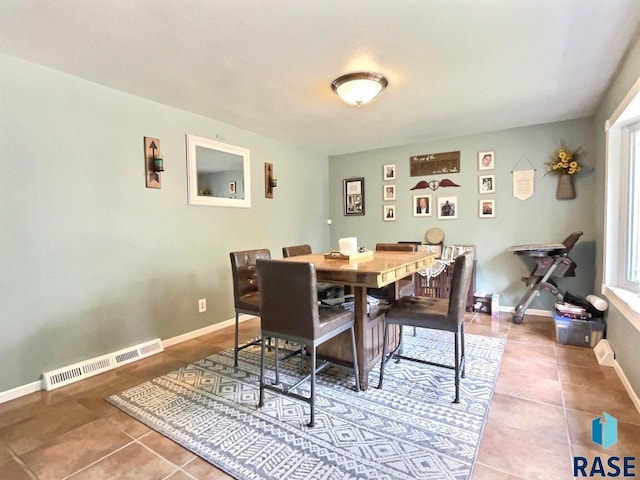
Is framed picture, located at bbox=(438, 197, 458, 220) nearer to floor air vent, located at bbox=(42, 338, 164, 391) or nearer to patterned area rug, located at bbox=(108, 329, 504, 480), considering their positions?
patterned area rug, located at bbox=(108, 329, 504, 480)

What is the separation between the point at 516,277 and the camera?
13.4 ft

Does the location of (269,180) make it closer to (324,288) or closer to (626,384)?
(324,288)

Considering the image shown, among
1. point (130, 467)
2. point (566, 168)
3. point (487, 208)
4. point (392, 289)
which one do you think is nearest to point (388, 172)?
point (487, 208)

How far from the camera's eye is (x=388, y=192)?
494cm

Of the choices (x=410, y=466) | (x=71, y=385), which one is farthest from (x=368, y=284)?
(x=71, y=385)

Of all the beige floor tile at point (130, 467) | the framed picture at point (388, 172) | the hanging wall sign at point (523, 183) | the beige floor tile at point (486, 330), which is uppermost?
the framed picture at point (388, 172)

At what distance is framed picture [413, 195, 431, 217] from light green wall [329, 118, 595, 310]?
69 millimetres

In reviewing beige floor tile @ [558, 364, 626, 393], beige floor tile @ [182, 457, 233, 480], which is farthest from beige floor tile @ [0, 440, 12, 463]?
beige floor tile @ [558, 364, 626, 393]

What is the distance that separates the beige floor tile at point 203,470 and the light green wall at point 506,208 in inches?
151

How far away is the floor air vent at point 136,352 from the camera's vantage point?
2.71 m

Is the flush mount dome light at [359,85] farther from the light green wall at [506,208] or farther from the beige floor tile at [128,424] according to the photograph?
the beige floor tile at [128,424]

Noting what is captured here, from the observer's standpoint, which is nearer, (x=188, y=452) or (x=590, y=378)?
(x=188, y=452)

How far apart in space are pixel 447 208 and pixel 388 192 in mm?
896

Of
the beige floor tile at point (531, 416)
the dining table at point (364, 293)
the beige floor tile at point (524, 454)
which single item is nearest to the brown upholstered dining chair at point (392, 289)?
the dining table at point (364, 293)
